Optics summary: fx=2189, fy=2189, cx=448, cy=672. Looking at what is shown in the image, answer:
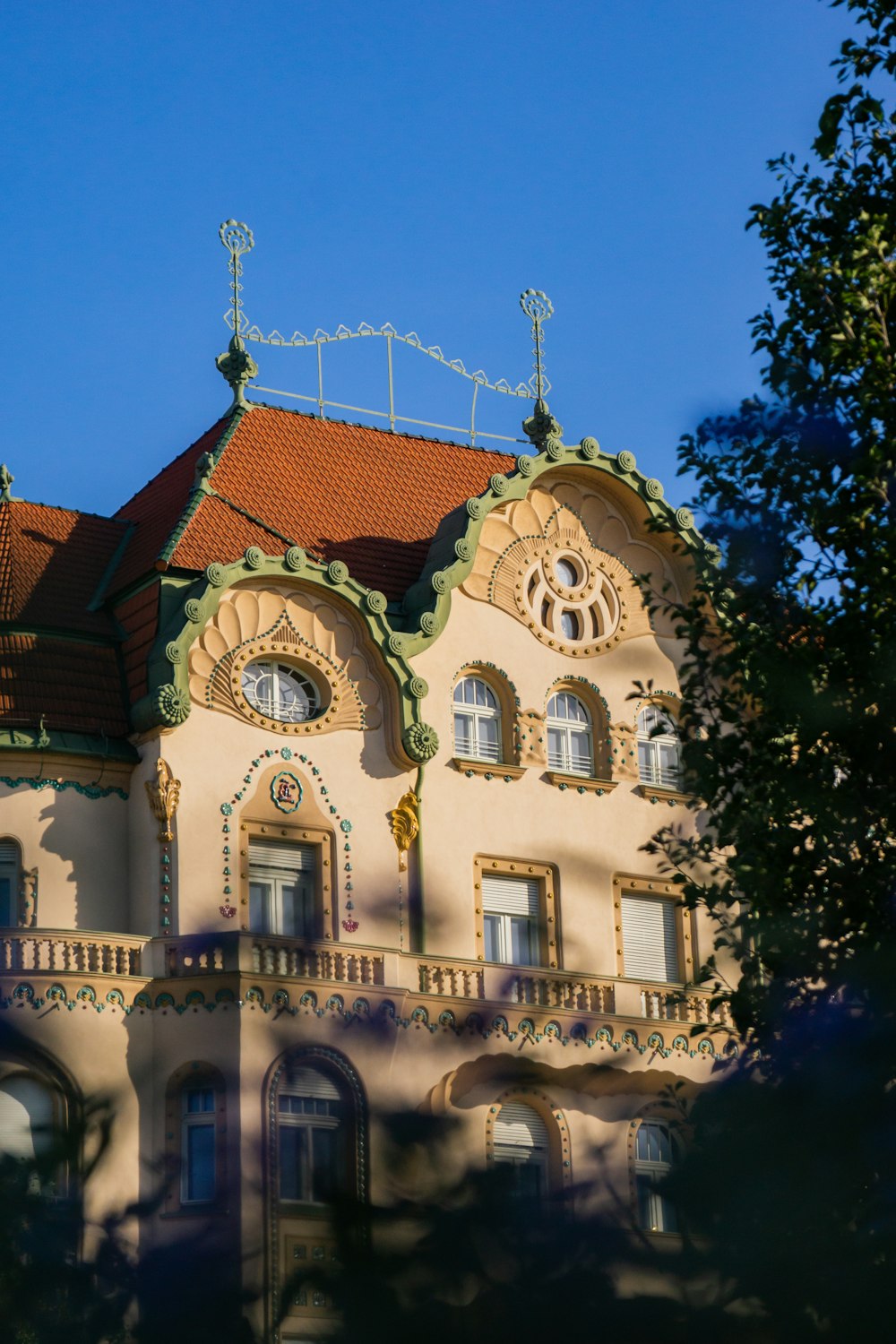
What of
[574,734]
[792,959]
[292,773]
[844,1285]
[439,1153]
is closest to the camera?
[439,1153]

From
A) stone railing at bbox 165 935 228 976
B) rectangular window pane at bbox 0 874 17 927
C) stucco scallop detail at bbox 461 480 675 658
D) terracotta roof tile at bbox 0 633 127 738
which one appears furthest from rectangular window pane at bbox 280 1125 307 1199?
stucco scallop detail at bbox 461 480 675 658

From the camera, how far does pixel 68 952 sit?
96.7ft

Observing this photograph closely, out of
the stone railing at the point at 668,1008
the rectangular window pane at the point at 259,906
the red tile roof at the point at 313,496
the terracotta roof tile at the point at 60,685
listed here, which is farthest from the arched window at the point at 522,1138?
the red tile roof at the point at 313,496

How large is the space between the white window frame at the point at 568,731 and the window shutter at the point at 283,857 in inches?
180

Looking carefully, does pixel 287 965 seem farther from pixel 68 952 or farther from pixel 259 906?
pixel 68 952

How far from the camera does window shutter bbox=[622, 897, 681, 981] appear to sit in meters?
34.4

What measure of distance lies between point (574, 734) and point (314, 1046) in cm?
771

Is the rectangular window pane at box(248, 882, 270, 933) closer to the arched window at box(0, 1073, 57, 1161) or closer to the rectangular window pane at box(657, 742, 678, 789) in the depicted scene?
the arched window at box(0, 1073, 57, 1161)

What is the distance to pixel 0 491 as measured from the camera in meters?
35.3

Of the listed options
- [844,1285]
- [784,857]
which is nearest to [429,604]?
[784,857]

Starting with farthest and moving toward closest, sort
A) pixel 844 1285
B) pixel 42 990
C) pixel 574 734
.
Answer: pixel 574 734, pixel 42 990, pixel 844 1285

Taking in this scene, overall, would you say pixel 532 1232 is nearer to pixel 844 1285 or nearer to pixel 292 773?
pixel 844 1285

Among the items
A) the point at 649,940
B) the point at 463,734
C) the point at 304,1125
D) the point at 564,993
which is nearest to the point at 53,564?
the point at 463,734

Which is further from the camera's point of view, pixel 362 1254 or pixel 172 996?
pixel 172 996
